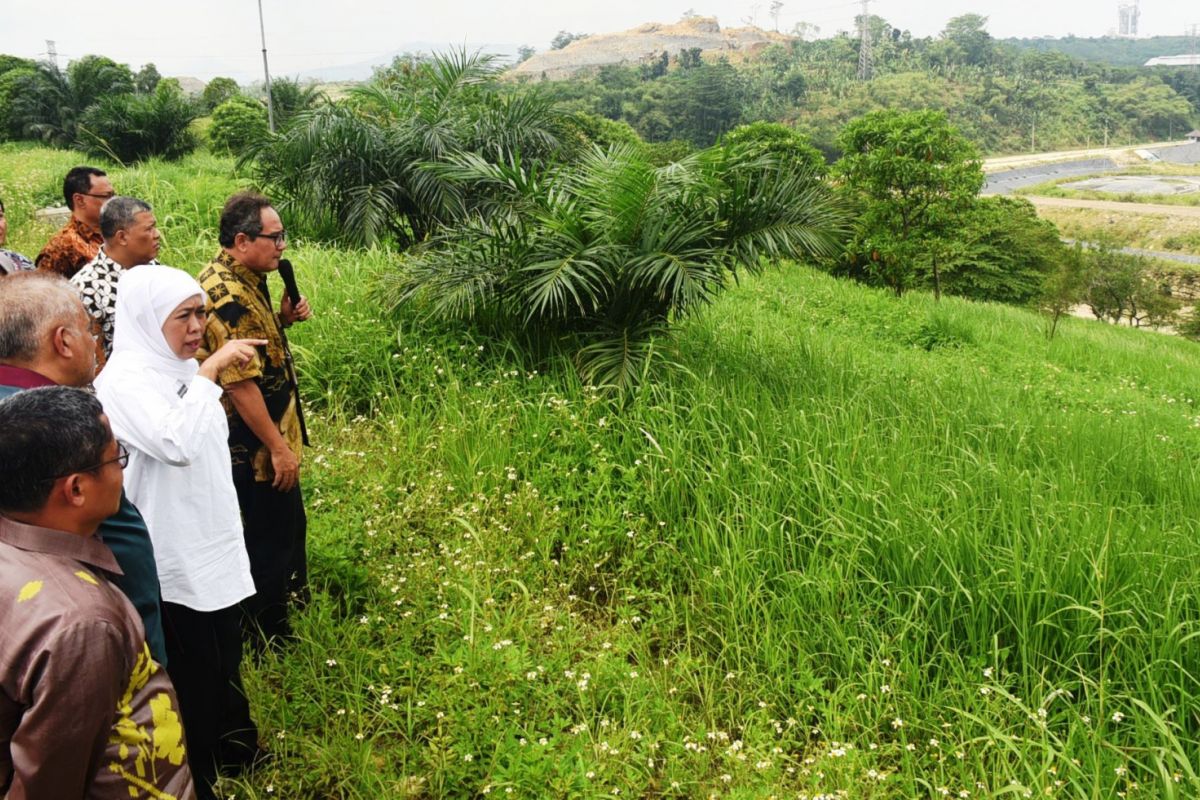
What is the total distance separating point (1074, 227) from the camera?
61.3m

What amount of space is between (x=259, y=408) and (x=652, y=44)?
184510 millimetres

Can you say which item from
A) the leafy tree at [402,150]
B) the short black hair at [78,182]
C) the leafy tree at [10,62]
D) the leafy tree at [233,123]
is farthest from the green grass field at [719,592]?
the leafy tree at [10,62]

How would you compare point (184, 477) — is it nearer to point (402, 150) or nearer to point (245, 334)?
point (245, 334)

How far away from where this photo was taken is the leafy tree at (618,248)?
4.77m

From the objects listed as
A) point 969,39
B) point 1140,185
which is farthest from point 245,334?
point 969,39

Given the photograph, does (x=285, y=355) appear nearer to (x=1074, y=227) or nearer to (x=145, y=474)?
(x=145, y=474)

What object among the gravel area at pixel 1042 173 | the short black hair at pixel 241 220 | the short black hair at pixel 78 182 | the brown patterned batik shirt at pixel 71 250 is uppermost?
the short black hair at pixel 78 182

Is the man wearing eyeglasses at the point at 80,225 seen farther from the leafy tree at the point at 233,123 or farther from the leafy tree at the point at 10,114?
the leafy tree at the point at 10,114

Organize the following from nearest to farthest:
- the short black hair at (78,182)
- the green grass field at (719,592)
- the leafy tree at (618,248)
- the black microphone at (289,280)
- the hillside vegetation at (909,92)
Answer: the green grass field at (719,592) → the black microphone at (289,280) → the short black hair at (78,182) → the leafy tree at (618,248) → the hillside vegetation at (909,92)

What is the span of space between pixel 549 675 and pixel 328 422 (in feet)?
8.41

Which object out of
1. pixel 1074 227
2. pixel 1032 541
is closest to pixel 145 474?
pixel 1032 541

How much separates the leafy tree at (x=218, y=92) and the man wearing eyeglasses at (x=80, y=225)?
30334 mm

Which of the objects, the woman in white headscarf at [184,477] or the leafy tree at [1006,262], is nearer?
the woman in white headscarf at [184,477]

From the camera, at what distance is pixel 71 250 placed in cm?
469
